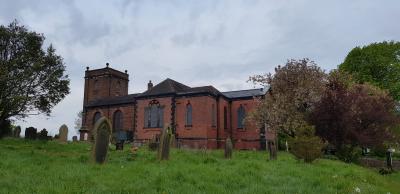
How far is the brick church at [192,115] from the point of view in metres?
38.3

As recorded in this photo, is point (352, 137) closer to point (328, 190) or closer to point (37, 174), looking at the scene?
point (328, 190)

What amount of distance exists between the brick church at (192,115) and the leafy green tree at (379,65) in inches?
511

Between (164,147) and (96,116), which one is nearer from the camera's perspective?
(164,147)

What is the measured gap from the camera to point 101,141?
13.5 m

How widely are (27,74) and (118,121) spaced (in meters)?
23.3

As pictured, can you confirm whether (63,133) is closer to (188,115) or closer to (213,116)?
(188,115)

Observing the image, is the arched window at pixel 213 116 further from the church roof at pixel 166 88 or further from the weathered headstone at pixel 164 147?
the weathered headstone at pixel 164 147

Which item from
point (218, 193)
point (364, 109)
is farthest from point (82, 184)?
point (364, 109)

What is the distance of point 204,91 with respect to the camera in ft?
125

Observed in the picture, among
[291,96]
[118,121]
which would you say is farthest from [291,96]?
[118,121]

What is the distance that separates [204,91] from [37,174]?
2896 centimetres

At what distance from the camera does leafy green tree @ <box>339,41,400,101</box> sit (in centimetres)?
4194

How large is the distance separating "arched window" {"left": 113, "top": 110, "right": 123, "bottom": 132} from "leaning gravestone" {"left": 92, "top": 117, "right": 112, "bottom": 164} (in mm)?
34298

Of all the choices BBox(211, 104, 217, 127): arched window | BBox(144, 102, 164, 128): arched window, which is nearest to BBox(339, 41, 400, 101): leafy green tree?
BBox(211, 104, 217, 127): arched window
